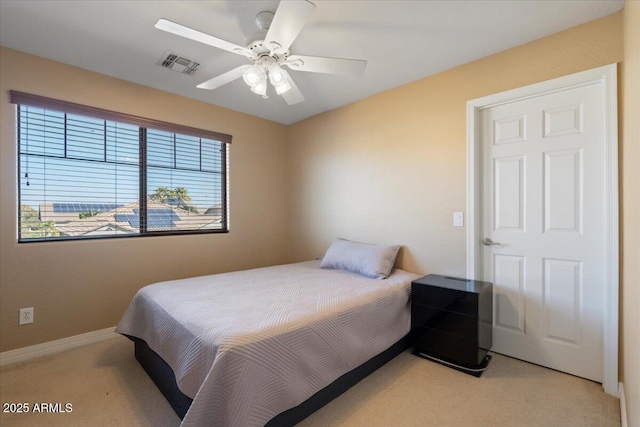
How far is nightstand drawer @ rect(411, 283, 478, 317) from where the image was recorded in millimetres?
2115

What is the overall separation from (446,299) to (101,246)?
310 centimetres

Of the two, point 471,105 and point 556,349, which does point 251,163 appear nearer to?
point 471,105

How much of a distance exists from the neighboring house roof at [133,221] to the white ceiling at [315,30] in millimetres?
1296

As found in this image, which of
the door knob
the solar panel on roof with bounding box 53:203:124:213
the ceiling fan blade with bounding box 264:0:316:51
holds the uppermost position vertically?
the ceiling fan blade with bounding box 264:0:316:51

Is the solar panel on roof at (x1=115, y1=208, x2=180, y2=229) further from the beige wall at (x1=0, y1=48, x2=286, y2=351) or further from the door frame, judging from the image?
the door frame

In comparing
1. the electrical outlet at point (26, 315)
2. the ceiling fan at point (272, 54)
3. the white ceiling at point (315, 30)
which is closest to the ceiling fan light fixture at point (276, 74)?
the ceiling fan at point (272, 54)

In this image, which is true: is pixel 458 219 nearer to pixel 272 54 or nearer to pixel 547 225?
pixel 547 225

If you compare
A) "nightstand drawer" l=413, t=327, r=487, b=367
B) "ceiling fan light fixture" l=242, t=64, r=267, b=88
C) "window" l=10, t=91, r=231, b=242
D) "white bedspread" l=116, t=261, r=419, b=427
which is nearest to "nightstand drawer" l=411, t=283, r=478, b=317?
"white bedspread" l=116, t=261, r=419, b=427

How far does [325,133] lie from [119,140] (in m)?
2.26

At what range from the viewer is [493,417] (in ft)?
5.44

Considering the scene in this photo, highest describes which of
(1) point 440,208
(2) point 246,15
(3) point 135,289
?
(2) point 246,15

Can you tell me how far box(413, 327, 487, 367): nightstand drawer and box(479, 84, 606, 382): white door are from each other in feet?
1.59

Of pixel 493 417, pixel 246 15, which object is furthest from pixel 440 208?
pixel 246 15

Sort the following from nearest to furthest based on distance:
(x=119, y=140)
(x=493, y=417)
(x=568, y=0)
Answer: (x=493, y=417), (x=568, y=0), (x=119, y=140)
